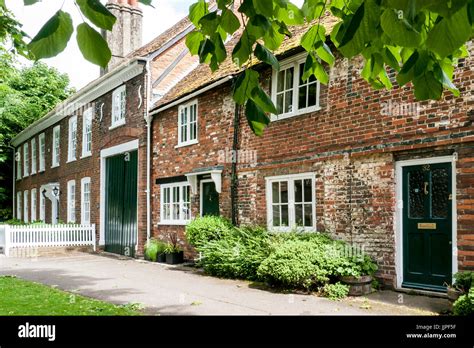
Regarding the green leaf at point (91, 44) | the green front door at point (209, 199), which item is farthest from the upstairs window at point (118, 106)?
the green leaf at point (91, 44)

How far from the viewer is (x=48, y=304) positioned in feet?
25.9

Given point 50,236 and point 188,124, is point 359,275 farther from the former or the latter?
point 50,236

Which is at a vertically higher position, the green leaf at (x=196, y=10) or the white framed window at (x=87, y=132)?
the white framed window at (x=87, y=132)

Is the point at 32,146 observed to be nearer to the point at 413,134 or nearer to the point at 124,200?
the point at 124,200

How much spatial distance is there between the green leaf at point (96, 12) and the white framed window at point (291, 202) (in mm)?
8768

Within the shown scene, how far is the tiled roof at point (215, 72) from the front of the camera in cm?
1155

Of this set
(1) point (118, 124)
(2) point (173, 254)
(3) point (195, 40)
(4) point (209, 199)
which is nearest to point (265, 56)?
(3) point (195, 40)

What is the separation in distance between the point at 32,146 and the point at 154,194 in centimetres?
1662

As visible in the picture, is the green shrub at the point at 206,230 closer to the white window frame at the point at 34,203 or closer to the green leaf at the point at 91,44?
the green leaf at the point at 91,44

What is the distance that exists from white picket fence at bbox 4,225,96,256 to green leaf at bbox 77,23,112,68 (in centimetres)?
1915

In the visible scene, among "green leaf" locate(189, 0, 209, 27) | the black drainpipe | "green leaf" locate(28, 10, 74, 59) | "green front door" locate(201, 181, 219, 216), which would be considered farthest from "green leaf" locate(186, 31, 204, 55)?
"green front door" locate(201, 181, 219, 216)

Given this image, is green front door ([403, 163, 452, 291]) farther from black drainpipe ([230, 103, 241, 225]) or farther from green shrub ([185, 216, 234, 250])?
black drainpipe ([230, 103, 241, 225])

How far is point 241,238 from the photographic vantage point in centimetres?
1152

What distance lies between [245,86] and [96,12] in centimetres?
105
